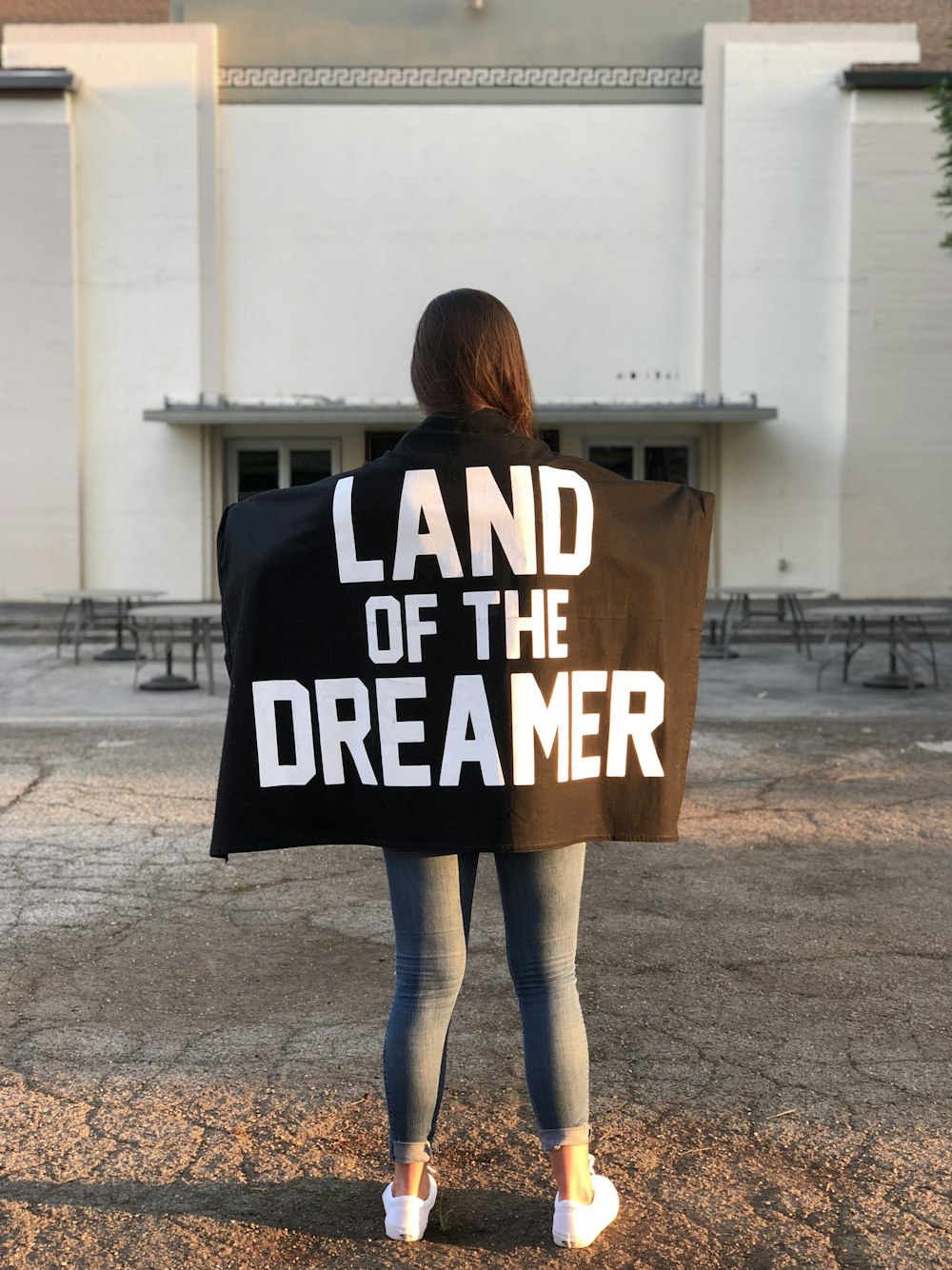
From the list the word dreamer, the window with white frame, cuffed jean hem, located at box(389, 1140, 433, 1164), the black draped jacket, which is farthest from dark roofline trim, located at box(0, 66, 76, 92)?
cuffed jean hem, located at box(389, 1140, 433, 1164)

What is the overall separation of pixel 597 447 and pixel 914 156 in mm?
6247

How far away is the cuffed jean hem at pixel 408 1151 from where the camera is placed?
8.81ft

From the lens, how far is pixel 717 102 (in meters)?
20.0

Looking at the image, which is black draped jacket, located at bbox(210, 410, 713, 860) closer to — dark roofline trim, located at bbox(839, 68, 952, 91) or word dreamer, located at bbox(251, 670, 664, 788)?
word dreamer, located at bbox(251, 670, 664, 788)

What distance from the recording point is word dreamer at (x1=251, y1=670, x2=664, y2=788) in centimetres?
256

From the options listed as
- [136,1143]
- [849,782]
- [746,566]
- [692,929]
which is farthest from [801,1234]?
[746,566]

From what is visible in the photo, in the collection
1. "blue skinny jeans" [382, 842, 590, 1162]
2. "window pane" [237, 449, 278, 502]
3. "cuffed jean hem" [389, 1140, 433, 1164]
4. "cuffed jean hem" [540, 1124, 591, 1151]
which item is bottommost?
"cuffed jean hem" [389, 1140, 433, 1164]

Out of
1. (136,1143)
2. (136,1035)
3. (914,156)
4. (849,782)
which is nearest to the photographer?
(136,1143)

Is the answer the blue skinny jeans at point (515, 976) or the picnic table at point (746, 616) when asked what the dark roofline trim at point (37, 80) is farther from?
the blue skinny jeans at point (515, 976)

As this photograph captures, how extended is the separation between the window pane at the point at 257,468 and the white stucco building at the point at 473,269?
0.38m

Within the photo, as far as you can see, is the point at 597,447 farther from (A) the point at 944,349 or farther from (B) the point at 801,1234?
(B) the point at 801,1234

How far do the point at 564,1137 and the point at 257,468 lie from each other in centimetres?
1877

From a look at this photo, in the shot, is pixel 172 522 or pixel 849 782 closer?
pixel 849 782

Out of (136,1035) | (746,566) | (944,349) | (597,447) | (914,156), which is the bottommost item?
(136,1035)
